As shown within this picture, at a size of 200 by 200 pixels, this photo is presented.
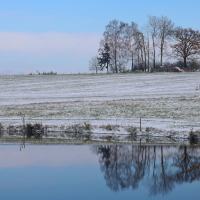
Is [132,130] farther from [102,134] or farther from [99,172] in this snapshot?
[99,172]

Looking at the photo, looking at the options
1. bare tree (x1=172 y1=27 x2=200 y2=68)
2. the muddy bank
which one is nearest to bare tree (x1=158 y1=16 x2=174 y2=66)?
bare tree (x1=172 y1=27 x2=200 y2=68)

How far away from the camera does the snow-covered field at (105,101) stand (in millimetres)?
28250

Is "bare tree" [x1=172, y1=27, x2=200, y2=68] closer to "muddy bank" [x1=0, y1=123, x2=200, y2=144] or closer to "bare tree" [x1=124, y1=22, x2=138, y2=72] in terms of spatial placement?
"bare tree" [x1=124, y1=22, x2=138, y2=72]

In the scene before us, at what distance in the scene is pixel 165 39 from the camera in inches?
3100

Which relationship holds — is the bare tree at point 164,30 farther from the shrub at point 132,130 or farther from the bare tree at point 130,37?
the shrub at point 132,130

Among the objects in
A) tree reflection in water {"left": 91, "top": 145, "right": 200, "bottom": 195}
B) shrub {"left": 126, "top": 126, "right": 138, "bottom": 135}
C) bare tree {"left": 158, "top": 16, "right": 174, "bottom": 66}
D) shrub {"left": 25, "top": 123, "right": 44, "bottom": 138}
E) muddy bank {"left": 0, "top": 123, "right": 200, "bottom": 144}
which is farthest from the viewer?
bare tree {"left": 158, "top": 16, "right": 174, "bottom": 66}

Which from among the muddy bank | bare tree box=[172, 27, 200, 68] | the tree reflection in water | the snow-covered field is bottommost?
the tree reflection in water

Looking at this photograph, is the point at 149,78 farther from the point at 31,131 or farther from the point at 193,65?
the point at 31,131

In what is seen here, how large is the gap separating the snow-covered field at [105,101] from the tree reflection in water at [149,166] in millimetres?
4924

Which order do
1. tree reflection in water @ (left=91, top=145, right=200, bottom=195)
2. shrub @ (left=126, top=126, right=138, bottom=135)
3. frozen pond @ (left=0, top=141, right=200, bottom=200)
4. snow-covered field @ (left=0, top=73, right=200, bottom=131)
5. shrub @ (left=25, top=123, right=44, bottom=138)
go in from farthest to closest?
snow-covered field @ (left=0, top=73, right=200, bottom=131) → shrub @ (left=25, top=123, right=44, bottom=138) → shrub @ (left=126, top=126, right=138, bottom=135) → tree reflection in water @ (left=91, top=145, right=200, bottom=195) → frozen pond @ (left=0, top=141, right=200, bottom=200)

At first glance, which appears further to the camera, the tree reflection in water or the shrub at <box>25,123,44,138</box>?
the shrub at <box>25,123,44,138</box>

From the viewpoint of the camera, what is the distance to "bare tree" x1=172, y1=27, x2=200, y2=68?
7731cm

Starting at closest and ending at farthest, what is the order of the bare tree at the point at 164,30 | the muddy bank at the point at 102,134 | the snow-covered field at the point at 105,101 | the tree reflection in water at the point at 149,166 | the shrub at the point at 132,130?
the tree reflection in water at the point at 149,166 < the muddy bank at the point at 102,134 < the shrub at the point at 132,130 < the snow-covered field at the point at 105,101 < the bare tree at the point at 164,30

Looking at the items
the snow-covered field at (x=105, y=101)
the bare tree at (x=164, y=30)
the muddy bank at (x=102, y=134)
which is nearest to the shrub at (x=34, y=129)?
the muddy bank at (x=102, y=134)
